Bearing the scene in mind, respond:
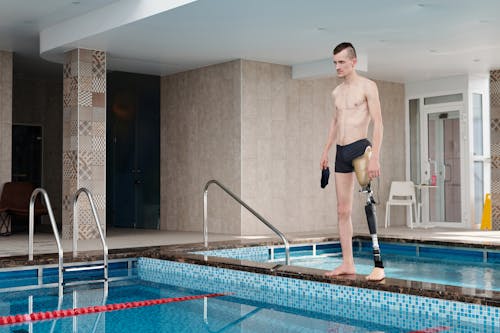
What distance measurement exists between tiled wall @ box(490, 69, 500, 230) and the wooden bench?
795 cm

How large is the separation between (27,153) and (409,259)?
900 cm

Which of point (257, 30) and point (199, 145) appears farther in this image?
point (199, 145)

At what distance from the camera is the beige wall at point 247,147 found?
1082 centimetres

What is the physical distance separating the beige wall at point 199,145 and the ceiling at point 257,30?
46cm

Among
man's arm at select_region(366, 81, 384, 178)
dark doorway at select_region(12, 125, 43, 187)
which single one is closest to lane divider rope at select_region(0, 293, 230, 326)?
man's arm at select_region(366, 81, 384, 178)

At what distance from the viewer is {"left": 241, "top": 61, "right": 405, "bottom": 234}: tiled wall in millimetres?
10836

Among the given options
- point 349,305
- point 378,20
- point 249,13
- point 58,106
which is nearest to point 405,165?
point 378,20

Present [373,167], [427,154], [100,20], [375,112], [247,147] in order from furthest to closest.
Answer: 1. [427,154]
2. [247,147]
3. [100,20]
4. [375,112]
5. [373,167]

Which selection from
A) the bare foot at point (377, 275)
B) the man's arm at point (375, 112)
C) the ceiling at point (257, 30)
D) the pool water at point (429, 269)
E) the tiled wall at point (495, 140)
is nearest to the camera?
the man's arm at point (375, 112)

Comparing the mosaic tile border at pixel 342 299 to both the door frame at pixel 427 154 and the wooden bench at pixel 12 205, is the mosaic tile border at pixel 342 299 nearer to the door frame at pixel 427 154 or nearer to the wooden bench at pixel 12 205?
the wooden bench at pixel 12 205

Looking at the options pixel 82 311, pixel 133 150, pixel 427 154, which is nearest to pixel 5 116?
pixel 133 150

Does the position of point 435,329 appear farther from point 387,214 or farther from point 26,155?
point 26,155

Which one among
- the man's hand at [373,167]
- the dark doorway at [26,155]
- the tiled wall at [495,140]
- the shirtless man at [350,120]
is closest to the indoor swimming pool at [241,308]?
the shirtless man at [350,120]

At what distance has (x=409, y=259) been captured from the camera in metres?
9.05
